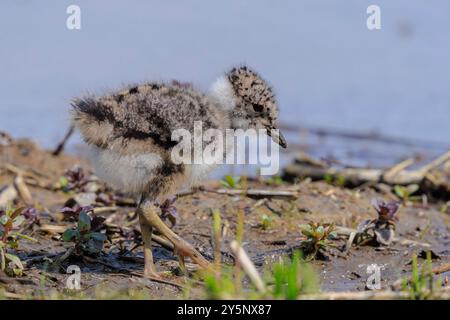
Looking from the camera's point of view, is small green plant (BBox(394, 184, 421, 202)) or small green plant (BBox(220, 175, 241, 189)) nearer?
small green plant (BBox(220, 175, 241, 189))

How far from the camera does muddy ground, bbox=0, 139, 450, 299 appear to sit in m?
4.73

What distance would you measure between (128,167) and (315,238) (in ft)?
4.46

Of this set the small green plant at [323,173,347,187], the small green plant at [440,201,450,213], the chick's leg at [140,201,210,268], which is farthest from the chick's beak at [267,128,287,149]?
the small green plant at [440,201,450,213]

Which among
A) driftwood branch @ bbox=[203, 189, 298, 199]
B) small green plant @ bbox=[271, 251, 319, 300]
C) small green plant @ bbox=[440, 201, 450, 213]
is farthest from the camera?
small green plant @ bbox=[440, 201, 450, 213]

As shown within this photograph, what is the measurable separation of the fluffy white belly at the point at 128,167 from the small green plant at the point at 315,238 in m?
1.16

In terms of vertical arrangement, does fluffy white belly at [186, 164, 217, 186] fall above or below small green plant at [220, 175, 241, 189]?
above

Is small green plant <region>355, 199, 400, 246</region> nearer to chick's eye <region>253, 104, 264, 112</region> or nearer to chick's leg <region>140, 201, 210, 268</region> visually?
chick's eye <region>253, 104, 264, 112</region>

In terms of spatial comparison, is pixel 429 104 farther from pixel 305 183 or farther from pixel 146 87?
pixel 146 87

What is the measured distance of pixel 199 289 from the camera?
179 inches

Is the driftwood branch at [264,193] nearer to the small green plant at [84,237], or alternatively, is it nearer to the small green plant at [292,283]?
the small green plant at [84,237]

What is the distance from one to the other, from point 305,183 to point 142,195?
257cm

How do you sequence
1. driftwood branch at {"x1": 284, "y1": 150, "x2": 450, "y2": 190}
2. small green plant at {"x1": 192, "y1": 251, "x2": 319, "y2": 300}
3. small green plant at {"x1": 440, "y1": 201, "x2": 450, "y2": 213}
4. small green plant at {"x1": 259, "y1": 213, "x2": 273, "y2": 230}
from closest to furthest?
small green plant at {"x1": 192, "y1": 251, "x2": 319, "y2": 300} < small green plant at {"x1": 259, "y1": 213, "x2": 273, "y2": 230} < small green plant at {"x1": 440, "y1": 201, "x2": 450, "y2": 213} < driftwood branch at {"x1": 284, "y1": 150, "x2": 450, "y2": 190}

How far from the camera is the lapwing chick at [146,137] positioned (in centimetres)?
470

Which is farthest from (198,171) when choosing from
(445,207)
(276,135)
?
(445,207)
